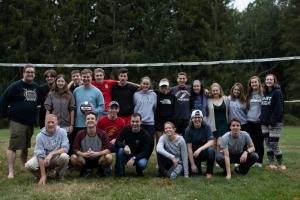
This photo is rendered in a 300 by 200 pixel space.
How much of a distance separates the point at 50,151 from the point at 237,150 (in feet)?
9.96

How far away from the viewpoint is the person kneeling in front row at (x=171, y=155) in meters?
7.80

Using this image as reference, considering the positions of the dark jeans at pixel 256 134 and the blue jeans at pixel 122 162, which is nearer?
the blue jeans at pixel 122 162

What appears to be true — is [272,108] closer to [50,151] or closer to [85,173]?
[85,173]

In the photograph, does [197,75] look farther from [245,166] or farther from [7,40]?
[245,166]

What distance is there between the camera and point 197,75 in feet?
104

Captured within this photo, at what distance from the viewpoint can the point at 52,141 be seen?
746 cm

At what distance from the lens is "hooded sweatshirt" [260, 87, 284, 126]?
27.5 feet

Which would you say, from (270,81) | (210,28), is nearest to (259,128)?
(270,81)

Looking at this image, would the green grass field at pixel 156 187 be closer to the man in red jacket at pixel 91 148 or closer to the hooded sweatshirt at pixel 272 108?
the man in red jacket at pixel 91 148

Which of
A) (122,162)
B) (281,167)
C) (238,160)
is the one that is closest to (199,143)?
(238,160)

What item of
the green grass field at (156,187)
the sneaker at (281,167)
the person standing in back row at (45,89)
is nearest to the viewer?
the green grass field at (156,187)

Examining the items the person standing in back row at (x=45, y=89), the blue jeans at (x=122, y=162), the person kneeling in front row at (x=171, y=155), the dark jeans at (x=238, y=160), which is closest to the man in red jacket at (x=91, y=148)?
the blue jeans at (x=122, y=162)

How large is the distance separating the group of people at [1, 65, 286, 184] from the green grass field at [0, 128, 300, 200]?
252 mm

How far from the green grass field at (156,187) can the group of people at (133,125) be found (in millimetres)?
252
